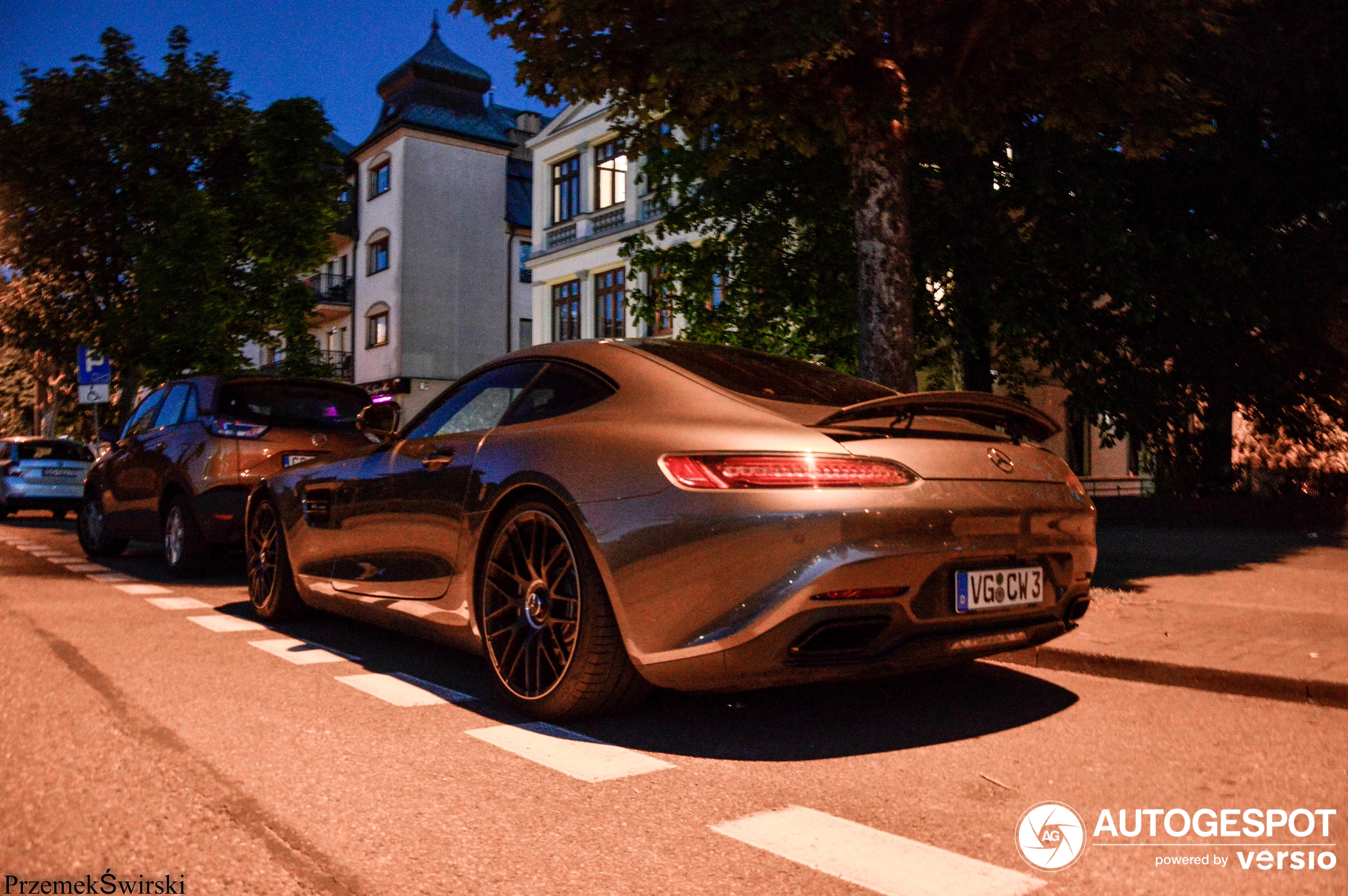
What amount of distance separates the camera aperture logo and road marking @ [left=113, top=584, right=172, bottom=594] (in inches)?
282

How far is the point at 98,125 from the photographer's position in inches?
965

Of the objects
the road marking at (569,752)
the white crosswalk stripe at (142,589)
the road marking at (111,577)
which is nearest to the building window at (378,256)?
the road marking at (111,577)

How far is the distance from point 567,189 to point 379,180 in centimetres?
1043

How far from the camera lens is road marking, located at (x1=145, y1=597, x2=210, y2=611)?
761cm

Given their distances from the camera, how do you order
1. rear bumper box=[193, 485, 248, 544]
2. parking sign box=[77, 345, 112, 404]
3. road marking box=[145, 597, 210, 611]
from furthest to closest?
parking sign box=[77, 345, 112, 404], rear bumper box=[193, 485, 248, 544], road marking box=[145, 597, 210, 611]

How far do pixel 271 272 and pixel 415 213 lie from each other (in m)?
16.3

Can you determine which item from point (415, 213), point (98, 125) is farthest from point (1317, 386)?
point (415, 213)

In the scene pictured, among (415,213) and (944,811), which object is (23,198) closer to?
(415,213)

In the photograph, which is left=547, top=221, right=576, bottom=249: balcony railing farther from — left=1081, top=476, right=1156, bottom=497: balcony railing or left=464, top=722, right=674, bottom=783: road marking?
left=464, top=722, right=674, bottom=783: road marking

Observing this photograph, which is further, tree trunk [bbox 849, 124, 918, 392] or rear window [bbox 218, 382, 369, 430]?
rear window [bbox 218, 382, 369, 430]

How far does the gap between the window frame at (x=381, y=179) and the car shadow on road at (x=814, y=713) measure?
34.2 m

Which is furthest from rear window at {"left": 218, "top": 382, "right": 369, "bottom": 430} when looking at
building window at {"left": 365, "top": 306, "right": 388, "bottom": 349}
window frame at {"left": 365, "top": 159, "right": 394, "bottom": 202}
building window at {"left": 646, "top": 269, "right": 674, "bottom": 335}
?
window frame at {"left": 365, "top": 159, "right": 394, "bottom": 202}

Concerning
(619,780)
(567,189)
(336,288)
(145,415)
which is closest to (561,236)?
(567,189)

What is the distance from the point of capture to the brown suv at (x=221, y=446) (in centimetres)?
889
